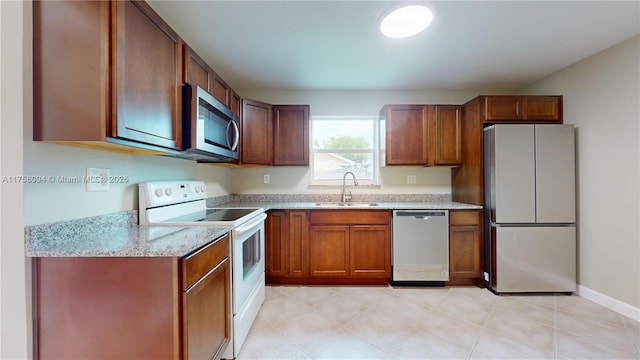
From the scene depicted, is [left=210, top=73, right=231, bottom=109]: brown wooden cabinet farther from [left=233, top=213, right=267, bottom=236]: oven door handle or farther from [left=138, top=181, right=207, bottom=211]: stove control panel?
[left=233, top=213, right=267, bottom=236]: oven door handle

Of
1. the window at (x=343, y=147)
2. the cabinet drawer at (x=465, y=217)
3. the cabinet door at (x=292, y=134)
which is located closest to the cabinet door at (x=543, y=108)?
the cabinet drawer at (x=465, y=217)

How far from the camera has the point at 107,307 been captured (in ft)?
3.40

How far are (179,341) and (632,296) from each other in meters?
3.26

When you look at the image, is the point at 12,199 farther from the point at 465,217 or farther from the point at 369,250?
the point at 465,217

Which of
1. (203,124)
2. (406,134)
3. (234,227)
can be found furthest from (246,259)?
(406,134)

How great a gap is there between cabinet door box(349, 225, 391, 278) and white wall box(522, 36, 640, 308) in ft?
6.01

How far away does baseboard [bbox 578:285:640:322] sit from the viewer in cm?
201

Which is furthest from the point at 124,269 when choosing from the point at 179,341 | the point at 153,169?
the point at 153,169

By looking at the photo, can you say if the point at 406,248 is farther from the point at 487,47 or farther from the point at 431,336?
the point at 487,47

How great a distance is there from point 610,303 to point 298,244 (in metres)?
2.80

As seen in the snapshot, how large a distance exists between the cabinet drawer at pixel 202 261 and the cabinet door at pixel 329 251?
1295 mm

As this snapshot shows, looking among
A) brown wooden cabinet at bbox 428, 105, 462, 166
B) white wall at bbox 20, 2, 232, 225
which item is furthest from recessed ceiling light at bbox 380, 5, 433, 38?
white wall at bbox 20, 2, 232, 225

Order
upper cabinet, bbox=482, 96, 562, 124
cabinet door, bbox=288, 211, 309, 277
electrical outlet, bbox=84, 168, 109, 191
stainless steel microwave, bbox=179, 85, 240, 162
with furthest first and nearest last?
cabinet door, bbox=288, 211, 309, 277
upper cabinet, bbox=482, 96, 562, 124
stainless steel microwave, bbox=179, 85, 240, 162
electrical outlet, bbox=84, 168, 109, 191

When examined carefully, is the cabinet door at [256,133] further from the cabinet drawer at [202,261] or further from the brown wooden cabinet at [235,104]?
the cabinet drawer at [202,261]
